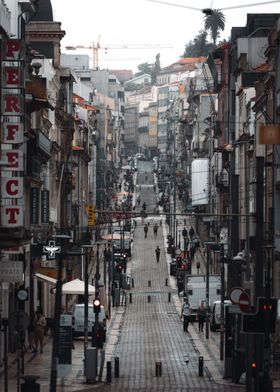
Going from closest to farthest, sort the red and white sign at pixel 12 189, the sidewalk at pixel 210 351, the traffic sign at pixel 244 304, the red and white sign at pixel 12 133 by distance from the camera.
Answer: the traffic sign at pixel 244 304
the red and white sign at pixel 12 133
the red and white sign at pixel 12 189
the sidewalk at pixel 210 351

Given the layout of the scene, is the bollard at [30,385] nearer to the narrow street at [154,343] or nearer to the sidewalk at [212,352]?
the narrow street at [154,343]

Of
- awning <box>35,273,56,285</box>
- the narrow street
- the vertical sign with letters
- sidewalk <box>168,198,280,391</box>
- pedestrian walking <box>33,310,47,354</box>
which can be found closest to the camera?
the narrow street

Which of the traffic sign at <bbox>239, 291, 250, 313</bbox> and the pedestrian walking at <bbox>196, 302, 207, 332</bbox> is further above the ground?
the traffic sign at <bbox>239, 291, 250, 313</bbox>

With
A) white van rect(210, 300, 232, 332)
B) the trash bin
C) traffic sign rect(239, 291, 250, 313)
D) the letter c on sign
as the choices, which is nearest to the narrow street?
the trash bin

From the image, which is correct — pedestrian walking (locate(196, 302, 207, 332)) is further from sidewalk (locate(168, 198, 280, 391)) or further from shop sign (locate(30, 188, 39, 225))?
shop sign (locate(30, 188, 39, 225))

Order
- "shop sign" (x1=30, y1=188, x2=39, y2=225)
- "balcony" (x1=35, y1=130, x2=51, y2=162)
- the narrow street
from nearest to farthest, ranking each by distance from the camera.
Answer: the narrow street
"shop sign" (x1=30, y1=188, x2=39, y2=225)
"balcony" (x1=35, y1=130, x2=51, y2=162)

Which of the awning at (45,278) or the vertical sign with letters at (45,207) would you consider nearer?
the awning at (45,278)

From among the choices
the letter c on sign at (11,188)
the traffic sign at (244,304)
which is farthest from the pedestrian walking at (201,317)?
the traffic sign at (244,304)

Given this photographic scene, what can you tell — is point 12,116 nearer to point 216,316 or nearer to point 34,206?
point 34,206

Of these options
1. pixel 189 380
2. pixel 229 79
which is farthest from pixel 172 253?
pixel 189 380

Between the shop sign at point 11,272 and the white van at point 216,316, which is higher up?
the shop sign at point 11,272

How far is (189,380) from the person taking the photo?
1951 inches

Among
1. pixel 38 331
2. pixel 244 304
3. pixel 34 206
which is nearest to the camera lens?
pixel 244 304

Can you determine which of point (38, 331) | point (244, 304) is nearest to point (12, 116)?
point (244, 304)
